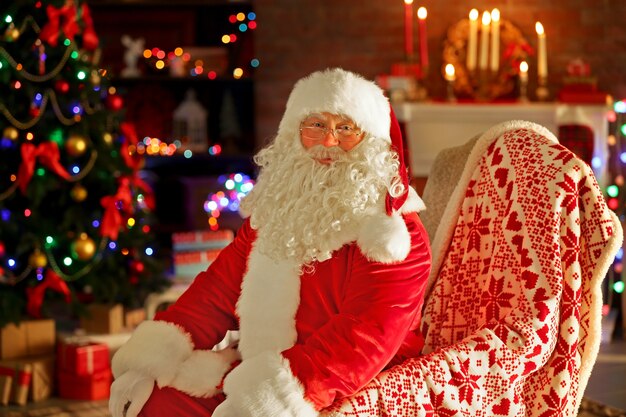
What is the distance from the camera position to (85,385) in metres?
3.80

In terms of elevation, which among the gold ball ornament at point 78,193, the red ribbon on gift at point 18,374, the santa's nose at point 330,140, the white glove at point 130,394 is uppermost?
the santa's nose at point 330,140

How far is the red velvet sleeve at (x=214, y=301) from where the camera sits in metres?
2.29

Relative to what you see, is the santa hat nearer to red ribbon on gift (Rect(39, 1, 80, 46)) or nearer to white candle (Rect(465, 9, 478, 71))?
red ribbon on gift (Rect(39, 1, 80, 46))

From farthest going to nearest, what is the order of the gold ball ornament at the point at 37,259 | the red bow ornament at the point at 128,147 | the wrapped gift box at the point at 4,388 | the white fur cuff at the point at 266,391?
the red bow ornament at the point at 128,147
the gold ball ornament at the point at 37,259
the wrapped gift box at the point at 4,388
the white fur cuff at the point at 266,391

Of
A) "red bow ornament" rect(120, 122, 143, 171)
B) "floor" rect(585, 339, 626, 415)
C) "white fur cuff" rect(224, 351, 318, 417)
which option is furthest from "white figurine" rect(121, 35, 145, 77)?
"white fur cuff" rect(224, 351, 318, 417)

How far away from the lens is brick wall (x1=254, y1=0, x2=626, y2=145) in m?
5.73

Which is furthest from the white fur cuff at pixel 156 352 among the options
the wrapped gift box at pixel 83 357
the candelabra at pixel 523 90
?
the candelabra at pixel 523 90

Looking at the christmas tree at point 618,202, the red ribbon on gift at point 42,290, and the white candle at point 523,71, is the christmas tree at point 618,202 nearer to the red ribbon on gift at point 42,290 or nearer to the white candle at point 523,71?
the white candle at point 523,71

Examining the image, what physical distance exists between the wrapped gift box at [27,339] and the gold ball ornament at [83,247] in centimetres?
30

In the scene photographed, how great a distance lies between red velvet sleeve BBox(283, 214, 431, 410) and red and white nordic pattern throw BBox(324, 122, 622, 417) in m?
0.04

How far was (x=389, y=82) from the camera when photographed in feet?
17.4

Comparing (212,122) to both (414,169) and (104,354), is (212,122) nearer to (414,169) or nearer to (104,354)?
(414,169)

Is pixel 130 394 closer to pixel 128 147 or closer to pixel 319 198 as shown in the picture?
pixel 319 198

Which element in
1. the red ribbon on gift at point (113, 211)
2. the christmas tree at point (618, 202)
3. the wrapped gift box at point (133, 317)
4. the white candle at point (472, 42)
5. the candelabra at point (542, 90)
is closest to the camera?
the red ribbon on gift at point (113, 211)
